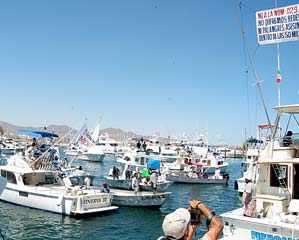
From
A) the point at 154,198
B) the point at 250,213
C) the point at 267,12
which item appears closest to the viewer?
the point at 250,213

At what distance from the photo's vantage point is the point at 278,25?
1405 centimetres

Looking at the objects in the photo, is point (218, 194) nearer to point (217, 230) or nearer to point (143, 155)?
point (143, 155)

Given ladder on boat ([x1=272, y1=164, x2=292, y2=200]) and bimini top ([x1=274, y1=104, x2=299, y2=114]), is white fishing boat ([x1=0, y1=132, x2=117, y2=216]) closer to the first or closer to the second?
ladder on boat ([x1=272, y1=164, x2=292, y2=200])

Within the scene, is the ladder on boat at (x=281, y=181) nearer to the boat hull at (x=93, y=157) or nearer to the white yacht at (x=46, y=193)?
the white yacht at (x=46, y=193)

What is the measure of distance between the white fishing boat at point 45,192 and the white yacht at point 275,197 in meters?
10.9

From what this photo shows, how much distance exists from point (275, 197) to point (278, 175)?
0.87m

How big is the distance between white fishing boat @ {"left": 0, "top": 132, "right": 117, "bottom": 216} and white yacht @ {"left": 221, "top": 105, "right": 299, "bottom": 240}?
10.9 meters

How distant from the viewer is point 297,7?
43.7 feet

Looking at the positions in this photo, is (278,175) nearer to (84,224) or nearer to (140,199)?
(84,224)

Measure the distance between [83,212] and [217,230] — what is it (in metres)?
17.7

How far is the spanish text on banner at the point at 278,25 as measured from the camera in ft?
44.5

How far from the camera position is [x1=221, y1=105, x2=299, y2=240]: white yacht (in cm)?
1131

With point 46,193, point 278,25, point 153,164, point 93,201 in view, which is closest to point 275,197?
point 278,25

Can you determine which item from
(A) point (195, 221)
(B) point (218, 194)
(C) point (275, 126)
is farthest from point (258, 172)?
(B) point (218, 194)
